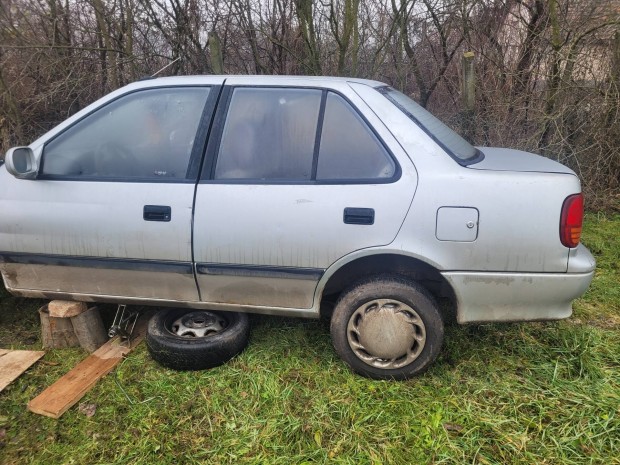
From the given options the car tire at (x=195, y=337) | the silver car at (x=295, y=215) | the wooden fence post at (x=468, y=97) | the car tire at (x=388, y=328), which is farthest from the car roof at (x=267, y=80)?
the wooden fence post at (x=468, y=97)

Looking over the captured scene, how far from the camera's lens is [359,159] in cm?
247

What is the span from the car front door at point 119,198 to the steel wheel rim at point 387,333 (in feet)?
3.39

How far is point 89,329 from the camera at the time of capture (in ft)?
9.91

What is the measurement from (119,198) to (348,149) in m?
1.39

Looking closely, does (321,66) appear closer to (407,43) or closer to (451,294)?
(407,43)

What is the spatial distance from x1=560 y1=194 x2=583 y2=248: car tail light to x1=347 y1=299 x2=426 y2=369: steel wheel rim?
88 cm

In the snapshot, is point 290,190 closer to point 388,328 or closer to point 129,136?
point 388,328

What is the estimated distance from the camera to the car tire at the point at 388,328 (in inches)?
99.1

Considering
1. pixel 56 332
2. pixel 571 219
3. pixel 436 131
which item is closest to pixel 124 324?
pixel 56 332

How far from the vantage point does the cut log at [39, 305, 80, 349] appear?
301 cm

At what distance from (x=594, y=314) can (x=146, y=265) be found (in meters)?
3.16

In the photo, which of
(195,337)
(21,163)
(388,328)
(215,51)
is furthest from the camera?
(215,51)

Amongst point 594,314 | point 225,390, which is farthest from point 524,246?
point 225,390

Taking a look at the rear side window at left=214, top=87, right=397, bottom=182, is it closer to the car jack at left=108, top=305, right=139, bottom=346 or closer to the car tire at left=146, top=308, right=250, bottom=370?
the car tire at left=146, top=308, right=250, bottom=370
